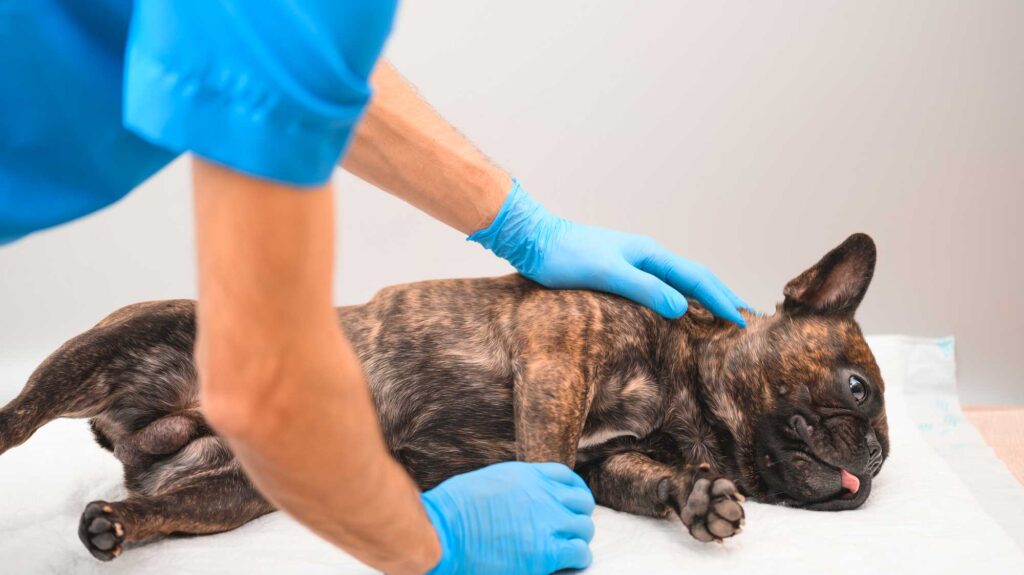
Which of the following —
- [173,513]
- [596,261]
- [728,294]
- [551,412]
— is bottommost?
[173,513]

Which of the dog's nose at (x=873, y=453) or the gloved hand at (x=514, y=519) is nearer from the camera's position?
the gloved hand at (x=514, y=519)

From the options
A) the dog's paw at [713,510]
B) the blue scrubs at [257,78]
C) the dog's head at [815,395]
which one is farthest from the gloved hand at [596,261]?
the blue scrubs at [257,78]

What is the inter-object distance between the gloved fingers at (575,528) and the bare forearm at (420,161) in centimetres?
102

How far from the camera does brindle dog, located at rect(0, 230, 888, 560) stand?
257cm

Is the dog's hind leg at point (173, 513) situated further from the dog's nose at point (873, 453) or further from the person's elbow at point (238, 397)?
the dog's nose at point (873, 453)

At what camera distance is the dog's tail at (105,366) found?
2.49 m

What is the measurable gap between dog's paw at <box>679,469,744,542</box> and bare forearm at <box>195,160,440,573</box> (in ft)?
4.05

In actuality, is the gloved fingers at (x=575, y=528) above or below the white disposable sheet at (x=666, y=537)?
above

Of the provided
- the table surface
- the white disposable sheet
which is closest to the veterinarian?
the white disposable sheet

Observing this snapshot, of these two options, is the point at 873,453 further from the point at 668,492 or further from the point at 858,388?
the point at 668,492

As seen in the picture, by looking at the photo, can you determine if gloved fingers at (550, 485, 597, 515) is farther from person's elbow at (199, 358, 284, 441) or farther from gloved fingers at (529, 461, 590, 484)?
person's elbow at (199, 358, 284, 441)

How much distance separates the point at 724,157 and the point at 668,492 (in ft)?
7.73

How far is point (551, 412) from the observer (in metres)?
2.48

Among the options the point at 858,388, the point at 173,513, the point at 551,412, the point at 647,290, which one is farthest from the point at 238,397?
the point at 858,388
